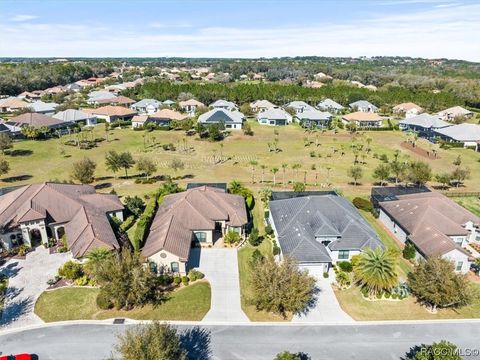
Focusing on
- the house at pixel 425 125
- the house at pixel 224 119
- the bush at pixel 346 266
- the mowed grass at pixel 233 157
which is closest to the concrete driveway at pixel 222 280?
the bush at pixel 346 266

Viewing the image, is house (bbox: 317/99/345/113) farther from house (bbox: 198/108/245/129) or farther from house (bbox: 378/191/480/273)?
house (bbox: 378/191/480/273)

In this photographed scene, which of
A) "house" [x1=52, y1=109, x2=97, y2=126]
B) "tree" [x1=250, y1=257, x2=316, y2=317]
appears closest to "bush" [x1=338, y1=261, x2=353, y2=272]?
"tree" [x1=250, y1=257, x2=316, y2=317]

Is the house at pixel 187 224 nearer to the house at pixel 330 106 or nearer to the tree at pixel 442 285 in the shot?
the tree at pixel 442 285

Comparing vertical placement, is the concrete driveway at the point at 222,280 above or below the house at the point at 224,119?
below

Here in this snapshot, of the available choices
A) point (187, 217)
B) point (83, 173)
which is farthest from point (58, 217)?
point (187, 217)

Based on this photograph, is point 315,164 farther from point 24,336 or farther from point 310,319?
point 24,336

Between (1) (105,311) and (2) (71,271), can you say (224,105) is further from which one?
(1) (105,311)
